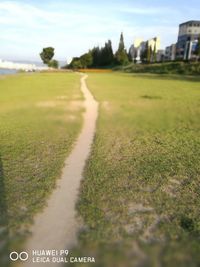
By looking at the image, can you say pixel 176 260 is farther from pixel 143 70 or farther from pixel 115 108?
pixel 143 70

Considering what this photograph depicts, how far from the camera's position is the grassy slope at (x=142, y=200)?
3.31 meters

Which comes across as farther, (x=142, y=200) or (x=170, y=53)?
(x=170, y=53)

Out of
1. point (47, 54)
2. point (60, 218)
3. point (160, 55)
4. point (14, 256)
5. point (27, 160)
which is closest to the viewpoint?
point (14, 256)

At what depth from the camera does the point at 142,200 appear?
178 inches

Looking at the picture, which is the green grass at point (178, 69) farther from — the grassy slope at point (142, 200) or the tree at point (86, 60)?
the grassy slope at point (142, 200)

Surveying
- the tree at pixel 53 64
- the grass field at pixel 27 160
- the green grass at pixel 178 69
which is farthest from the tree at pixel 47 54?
the grass field at pixel 27 160

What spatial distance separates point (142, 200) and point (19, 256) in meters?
2.15

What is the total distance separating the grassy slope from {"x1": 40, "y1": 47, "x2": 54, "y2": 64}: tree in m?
81.3

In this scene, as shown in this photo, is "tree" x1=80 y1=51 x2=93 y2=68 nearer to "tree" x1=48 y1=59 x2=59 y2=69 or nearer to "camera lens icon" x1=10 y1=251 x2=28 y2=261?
"tree" x1=48 y1=59 x2=59 y2=69

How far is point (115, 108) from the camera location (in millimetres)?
13953

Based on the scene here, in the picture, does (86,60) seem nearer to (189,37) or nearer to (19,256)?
(189,37)

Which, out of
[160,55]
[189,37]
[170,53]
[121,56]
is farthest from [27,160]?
[160,55]

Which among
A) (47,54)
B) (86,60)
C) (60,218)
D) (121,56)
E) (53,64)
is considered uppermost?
(60,218)

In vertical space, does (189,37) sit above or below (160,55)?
above
